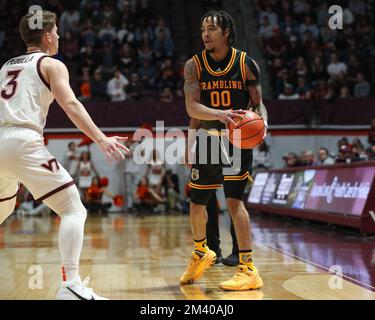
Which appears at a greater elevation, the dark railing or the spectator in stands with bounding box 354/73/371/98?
the spectator in stands with bounding box 354/73/371/98

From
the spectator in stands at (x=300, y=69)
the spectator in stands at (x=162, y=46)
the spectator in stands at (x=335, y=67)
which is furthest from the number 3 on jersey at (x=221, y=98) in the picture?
the spectator in stands at (x=162, y=46)

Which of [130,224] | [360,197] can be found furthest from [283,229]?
[130,224]

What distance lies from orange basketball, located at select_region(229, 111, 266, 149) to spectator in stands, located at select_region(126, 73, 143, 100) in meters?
14.2

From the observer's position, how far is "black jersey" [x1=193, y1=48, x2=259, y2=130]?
6.36 meters

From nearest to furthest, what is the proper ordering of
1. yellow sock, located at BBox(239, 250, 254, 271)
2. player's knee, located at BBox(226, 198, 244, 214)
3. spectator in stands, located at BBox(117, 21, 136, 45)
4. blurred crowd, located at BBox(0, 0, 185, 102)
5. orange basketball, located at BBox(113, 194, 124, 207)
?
yellow sock, located at BBox(239, 250, 254, 271)
player's knee, located at BBox(226, 198, 244, 214)
orange basketball, located at BBox(113, 194, 124, 207)
blurred crowd, located at BBox(0, 0, 185, 102)
spectator in stands, located at BBox(117, 21, 136, 45)

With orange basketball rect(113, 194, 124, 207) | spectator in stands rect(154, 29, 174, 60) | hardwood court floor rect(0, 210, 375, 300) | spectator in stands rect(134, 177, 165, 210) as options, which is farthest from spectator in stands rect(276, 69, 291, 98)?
hardwood court floor rect(0, 210, 375, 300)

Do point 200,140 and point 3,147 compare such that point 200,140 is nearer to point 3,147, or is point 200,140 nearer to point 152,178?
point 3,147

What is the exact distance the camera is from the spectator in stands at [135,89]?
65.7ft

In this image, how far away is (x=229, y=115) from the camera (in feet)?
19.4

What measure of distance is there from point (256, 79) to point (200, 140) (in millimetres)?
758

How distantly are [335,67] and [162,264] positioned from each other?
44.4 ft

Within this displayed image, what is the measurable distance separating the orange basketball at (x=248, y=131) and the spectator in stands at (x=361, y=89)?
46.8 ft

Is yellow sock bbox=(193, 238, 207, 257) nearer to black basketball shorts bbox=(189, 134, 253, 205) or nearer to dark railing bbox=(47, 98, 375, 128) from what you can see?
black basketball shorts bbox=(189, 134, 253, 205)
